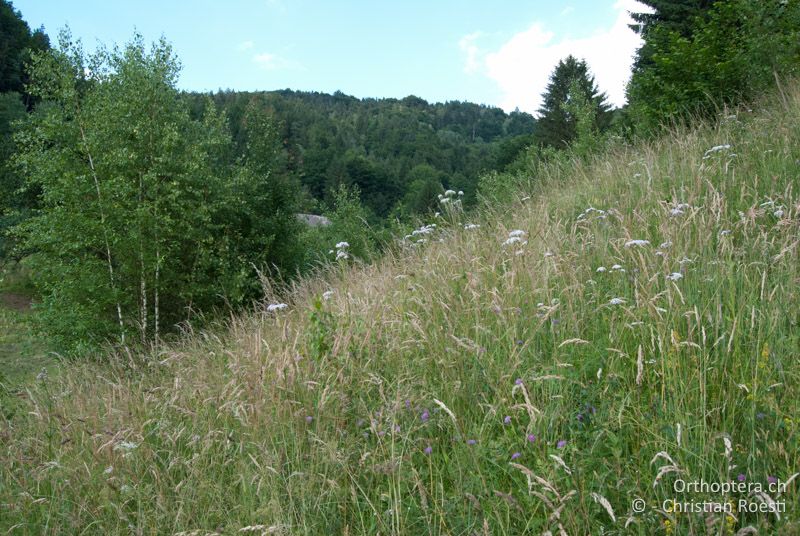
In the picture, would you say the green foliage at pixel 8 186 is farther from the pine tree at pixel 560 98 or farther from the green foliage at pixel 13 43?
the pine tree at pixel 560 98

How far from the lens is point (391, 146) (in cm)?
14200

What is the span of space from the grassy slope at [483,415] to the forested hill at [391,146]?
179 feet

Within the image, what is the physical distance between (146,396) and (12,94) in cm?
5070

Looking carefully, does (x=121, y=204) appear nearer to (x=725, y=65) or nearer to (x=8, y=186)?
(x=725, y=65)

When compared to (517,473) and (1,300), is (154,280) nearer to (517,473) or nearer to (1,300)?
(517,473)

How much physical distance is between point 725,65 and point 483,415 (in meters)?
8.37

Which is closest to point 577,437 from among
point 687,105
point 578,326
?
point 578,326

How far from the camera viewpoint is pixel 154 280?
43.5 feet

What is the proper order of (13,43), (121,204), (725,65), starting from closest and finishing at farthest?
(725,65)
(121,204)
(13,43)

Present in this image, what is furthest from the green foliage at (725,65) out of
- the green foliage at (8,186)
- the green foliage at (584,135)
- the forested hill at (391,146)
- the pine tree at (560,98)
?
the forested hill at (391,146)

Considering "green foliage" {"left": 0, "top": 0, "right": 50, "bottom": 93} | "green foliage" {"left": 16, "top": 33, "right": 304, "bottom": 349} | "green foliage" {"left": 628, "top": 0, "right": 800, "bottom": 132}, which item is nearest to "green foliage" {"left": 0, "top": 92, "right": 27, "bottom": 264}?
"green foliage" {"left": 16, "top": 33, "right": 304, "bottom": 349}

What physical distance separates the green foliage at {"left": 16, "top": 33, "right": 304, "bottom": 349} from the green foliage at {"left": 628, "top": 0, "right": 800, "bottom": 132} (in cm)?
918

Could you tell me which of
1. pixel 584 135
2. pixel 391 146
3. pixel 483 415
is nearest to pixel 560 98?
pixel 584 135

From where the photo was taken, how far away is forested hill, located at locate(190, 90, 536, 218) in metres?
85.1
